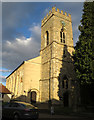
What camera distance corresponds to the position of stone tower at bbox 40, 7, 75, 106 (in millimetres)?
20975

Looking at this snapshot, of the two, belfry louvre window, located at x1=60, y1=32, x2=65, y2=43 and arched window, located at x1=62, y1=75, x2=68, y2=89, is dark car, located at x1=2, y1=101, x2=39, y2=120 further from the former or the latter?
belfry louvre window, located at x1=60, y1=32, x2=65, y2=43

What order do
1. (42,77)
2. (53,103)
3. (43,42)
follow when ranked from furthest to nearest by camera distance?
(43,42)
(42,77)
(53,103)

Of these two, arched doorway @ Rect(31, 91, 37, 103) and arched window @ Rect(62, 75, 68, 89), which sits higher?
arched window @ Rect(62, 75, 68, 89)

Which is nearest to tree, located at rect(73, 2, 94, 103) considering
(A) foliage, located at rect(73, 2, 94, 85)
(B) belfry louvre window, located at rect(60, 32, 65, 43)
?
(A) foliage, located at rect(73, 2, 94, 85)

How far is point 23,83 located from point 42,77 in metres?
4.29

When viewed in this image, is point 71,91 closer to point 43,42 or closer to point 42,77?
point 42,77

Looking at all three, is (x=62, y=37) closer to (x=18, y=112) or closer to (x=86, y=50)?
(x=86, y=50)

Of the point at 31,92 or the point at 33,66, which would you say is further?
the point at 33,66

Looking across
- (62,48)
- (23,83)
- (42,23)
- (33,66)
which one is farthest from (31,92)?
(42,23)

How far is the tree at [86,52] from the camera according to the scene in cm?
1264

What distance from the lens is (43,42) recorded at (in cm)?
2795

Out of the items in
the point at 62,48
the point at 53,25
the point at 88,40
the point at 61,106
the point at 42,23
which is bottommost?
the point at 61,106

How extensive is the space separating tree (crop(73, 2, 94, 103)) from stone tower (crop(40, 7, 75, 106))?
22.3ft

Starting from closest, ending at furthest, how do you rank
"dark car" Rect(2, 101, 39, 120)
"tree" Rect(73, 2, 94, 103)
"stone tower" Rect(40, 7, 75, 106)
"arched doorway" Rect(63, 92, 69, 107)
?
"dark car" Rect(2, 101, 39, 120) < "tree" Rect(73, 2, 94, 103) < "stone tower" Rect(40, 7, 75, 106) < "arched doorway" Rect(63, 92, 69, 107)
